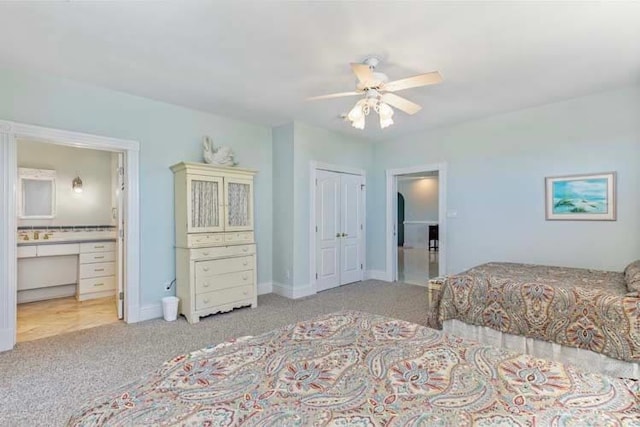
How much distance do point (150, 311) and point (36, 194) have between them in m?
2.82

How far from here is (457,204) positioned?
5.12 m

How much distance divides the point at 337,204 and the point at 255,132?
1.74 meters

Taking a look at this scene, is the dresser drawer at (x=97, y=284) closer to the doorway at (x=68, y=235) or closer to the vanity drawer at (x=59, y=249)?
the doorway at (x=68, y=235)

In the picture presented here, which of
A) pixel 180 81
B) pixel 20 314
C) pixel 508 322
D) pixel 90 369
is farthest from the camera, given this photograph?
pixel 20 314

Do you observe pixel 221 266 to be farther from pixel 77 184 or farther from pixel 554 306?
pixel 554 306

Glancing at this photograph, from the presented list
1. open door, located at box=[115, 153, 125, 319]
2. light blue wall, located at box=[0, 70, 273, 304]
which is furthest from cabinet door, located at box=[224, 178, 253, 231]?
open door, located at box=[115, 153, 125, 319]

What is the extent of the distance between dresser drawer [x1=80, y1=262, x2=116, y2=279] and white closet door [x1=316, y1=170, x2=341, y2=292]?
3.07 meters

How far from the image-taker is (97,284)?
483 cm

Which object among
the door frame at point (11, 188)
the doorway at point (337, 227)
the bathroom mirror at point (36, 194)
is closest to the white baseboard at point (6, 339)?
the door frame at point (11, 188)

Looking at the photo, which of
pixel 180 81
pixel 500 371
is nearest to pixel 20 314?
pixel 180 81

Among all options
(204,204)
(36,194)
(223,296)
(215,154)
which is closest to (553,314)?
(223,296)

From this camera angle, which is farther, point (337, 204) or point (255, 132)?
point (337, 204)

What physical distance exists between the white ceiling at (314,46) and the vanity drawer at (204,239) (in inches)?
62.7

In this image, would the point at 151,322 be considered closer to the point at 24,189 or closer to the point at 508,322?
the point at 24,189
